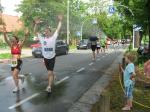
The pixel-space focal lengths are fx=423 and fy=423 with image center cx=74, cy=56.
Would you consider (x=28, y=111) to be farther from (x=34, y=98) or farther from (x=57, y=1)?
(x=57, y=1)

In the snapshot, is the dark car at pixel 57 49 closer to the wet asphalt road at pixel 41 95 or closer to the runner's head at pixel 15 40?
the wet asphalt road at pixel 41 95

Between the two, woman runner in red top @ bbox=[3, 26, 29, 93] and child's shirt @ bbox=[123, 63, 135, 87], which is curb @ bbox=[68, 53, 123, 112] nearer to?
child's shirt @ bbox=[123, 63, 135, 87]

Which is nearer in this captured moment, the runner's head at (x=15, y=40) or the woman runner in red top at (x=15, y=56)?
the woman runner in red top at (x=15, y=56)

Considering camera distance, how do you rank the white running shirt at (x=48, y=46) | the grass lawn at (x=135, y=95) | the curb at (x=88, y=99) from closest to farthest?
the grass lawn at (x=135, y=95)
the curb at (x=88, y=99)
the white running shirt at (x=48, y=46)

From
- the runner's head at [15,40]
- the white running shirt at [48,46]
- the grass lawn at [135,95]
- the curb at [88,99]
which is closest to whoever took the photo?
the grass lawn at [135,95]

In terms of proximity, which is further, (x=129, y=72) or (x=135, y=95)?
(x=135, y=95)

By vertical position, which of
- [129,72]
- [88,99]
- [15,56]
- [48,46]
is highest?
[48,46]

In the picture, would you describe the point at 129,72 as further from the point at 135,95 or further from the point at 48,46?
the point at 48,46

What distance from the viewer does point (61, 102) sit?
10.8 metres

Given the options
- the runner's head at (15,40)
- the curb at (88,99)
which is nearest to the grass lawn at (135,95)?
the curb at (88,99)

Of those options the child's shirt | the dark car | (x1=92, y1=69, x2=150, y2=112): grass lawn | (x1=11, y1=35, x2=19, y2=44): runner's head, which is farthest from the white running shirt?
the dark car

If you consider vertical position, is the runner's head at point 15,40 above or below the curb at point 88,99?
above

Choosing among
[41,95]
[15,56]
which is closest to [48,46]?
[15,56]

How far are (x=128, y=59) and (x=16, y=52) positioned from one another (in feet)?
14.1
